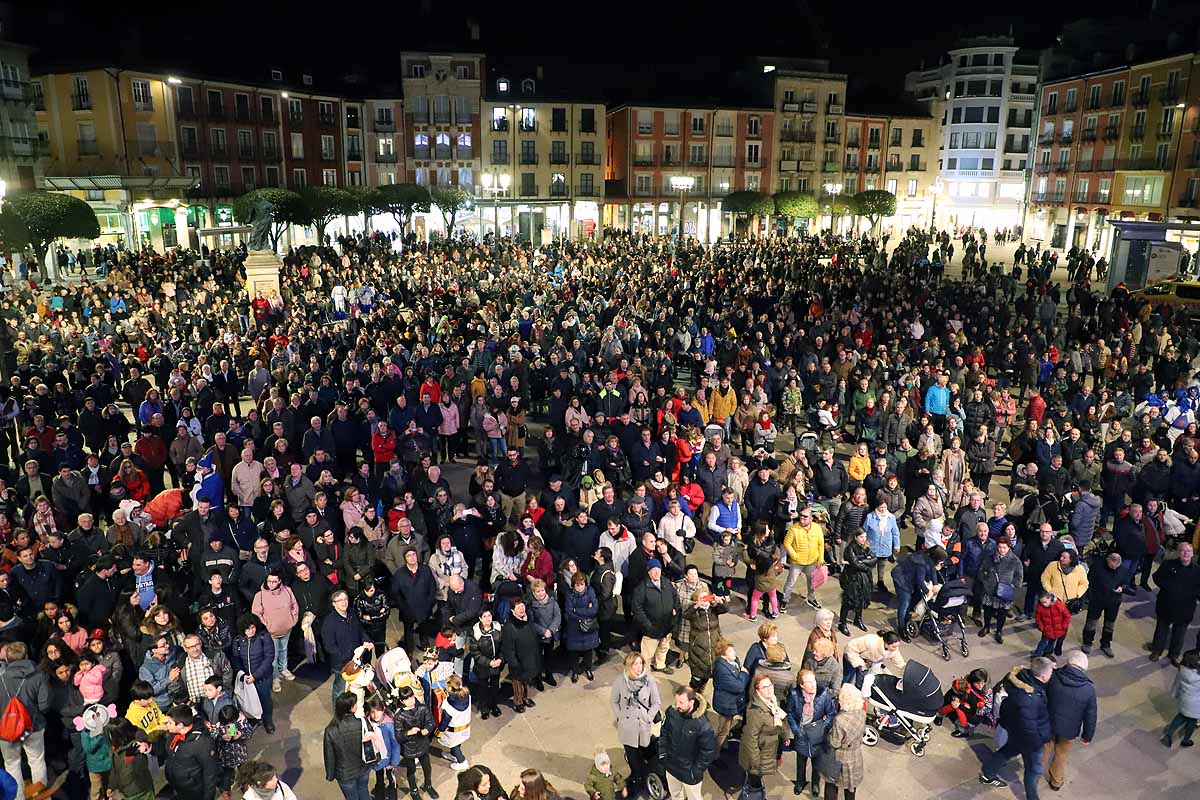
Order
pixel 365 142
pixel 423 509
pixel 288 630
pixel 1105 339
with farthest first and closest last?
pixel 365 142 → pixel 1105 339 → pixel 423 509 → pixel 288 630

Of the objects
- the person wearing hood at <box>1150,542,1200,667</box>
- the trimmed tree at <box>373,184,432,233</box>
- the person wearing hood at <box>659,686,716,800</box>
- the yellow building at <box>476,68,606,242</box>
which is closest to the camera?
the person wearing hood at <box>659,686,716,800</box>

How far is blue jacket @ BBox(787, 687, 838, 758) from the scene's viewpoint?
6598 millimetres

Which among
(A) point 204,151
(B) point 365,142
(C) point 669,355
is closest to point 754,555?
(C) point 669,355

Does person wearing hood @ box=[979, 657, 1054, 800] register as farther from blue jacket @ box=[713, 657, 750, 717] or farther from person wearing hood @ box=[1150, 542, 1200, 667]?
person wearing hood @ box=[1150, 542, 1200, 667]

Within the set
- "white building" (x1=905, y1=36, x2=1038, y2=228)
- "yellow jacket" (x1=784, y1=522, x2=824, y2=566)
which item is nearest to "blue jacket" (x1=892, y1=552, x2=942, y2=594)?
"yellow jacket" (x1=784, y1=522, x2=824, y2=566)

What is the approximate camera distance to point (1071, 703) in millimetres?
6863

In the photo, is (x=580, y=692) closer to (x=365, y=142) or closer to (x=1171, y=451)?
(x=1171, y=451)

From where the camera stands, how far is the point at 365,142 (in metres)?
57.2

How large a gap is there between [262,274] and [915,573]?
20.5m

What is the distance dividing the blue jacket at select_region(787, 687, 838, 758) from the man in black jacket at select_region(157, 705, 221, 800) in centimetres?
445

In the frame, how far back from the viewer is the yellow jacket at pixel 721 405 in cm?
1423

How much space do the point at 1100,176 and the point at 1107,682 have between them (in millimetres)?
49941

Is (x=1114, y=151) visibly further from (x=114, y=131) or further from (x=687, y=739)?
(x=114, y=131)

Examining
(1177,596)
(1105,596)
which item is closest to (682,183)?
(1105,596)
